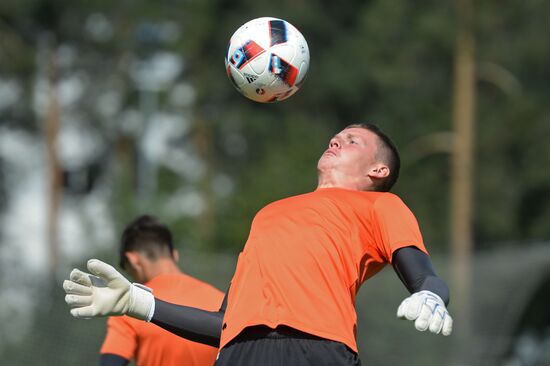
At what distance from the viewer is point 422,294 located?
4035 mm

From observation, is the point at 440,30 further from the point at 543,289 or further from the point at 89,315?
the point at 89,315

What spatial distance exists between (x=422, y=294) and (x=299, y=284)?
0.57m

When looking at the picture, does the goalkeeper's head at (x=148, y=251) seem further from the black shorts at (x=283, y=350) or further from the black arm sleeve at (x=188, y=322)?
the black shorts at (x=283, y=350)

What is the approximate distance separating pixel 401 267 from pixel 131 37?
23.4m

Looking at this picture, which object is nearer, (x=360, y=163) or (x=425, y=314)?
(x=425, y=314)

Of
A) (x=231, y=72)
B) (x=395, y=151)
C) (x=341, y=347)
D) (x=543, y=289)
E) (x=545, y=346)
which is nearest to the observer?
(x=341, y=347)

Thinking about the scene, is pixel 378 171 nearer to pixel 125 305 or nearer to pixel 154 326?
pixel 125 305

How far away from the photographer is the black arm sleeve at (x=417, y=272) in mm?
4164

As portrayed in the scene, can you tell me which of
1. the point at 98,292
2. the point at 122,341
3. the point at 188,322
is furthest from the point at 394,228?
the point at 122,341

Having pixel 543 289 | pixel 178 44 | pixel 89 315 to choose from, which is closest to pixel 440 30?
pixel 178 44

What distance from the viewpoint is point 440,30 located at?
24.7 m

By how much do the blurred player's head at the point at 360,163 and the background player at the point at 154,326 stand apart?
4.48 ft

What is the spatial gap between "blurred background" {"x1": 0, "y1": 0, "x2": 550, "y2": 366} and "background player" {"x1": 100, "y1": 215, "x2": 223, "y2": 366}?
648 inches

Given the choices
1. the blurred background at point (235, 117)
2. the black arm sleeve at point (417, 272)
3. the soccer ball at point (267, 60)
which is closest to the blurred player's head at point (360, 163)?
the black arm sleeve at point (417, 272)
